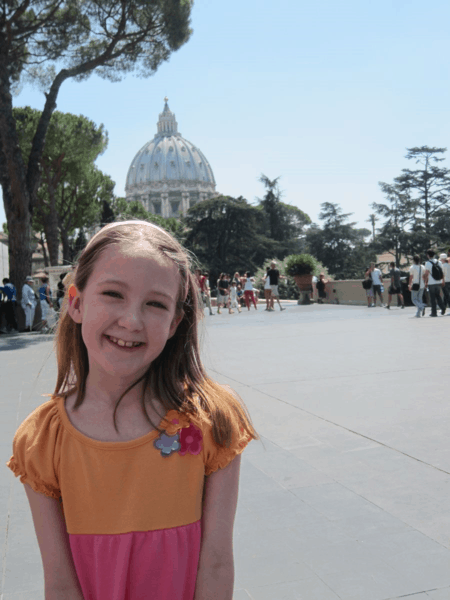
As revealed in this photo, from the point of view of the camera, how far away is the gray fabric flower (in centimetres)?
114

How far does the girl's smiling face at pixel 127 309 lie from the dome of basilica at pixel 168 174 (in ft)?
389

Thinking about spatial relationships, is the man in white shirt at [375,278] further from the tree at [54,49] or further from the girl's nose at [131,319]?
the girl's nose at [131,319]

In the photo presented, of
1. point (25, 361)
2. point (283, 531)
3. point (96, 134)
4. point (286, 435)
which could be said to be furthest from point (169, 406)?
point (96, 134)

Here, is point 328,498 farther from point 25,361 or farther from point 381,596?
point 25,361

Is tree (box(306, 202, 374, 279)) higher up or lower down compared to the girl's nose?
higher up

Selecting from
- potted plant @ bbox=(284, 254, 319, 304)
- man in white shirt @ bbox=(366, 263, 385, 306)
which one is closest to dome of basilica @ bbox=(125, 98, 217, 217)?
potted plant @ bbox=(284, 254, 319, 304)

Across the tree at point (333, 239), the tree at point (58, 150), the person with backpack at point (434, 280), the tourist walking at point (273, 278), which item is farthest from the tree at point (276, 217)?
the person with backpack at point (434, 280)

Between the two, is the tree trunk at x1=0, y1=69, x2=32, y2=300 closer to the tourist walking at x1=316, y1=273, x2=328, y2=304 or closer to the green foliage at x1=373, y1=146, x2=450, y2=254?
the tourist walking at x1=316, y1=273, x2=328, y2=304

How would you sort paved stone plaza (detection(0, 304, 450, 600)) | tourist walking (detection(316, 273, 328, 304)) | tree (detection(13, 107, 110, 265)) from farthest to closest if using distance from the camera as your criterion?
1. tree (detection(13, 107, 110, 265))
2. tourist walking (detection(316, 273, 328, 304))
3. paved stone plaza (detection(0, 304, 450, 600))

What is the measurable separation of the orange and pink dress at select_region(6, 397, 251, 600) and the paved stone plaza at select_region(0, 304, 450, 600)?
40 cm

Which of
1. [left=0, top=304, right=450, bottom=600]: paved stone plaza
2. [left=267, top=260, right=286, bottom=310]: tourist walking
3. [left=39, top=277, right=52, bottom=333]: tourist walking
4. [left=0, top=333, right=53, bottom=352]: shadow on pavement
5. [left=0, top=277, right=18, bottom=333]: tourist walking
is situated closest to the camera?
[left=0, top=304, right=450, bottom=600]: paved stone plaza

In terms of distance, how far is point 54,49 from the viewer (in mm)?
17672

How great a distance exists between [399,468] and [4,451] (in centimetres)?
215

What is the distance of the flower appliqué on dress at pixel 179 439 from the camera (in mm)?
1143
